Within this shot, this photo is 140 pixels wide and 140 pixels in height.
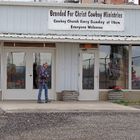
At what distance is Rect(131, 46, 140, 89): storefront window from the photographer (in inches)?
1030

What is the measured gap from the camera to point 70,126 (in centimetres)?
1578

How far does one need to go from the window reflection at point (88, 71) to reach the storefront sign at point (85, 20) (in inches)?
57.9

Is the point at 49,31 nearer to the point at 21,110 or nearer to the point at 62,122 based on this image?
the point at 21,110

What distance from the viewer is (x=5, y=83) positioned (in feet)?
82.2

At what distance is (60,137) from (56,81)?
465 inches

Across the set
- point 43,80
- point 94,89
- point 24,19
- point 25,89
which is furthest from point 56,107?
point 24,19

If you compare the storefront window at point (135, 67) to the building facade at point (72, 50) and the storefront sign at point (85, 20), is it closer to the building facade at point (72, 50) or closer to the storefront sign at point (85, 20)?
the building facade at point (72, 50)

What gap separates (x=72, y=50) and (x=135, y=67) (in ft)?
10.9

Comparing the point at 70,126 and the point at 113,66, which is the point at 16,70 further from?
the point at 70,126

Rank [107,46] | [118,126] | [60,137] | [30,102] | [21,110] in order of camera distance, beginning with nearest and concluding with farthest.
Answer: [60,137], [118,126], [21,110], [30,102], [107,46]

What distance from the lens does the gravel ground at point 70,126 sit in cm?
1383

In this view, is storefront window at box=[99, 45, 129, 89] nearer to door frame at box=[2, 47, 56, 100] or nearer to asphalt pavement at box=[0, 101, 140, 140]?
door frame at box=[2, 47, 56, 100]

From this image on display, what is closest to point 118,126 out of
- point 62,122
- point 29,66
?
point 62,122

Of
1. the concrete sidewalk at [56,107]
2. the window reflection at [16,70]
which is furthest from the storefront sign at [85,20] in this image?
the concrete sidewalk at [56,107]
